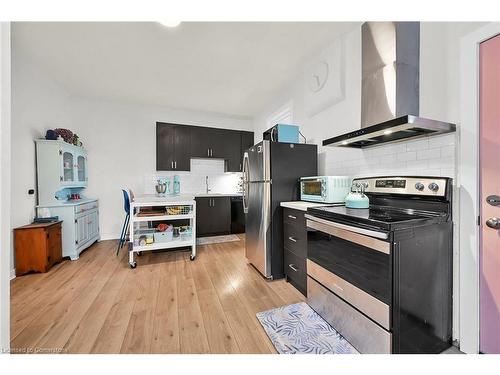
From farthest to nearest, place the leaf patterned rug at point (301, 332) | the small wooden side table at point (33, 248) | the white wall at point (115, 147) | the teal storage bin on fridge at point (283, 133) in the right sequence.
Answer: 1. the white wall at point (115, 147)
2. the teal storage bin on fridge at point (283, 133)
3. the small wooden side table at point (33, 248)
4. the leaf patterned rug at point (301, 332)

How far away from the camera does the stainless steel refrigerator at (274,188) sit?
91.6 inches

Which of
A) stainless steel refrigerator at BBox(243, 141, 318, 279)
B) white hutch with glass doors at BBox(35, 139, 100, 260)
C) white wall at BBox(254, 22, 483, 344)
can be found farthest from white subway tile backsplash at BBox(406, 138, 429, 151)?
white hutch with glass doors at BBox(35, 139, 100, 260)

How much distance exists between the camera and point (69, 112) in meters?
3.71

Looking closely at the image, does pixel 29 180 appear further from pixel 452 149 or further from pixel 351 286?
pixel 452 149

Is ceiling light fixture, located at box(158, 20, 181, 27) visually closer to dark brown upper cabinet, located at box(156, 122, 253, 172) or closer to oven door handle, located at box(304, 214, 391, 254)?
oven door handle, located at box(304, 214, 391, 254)

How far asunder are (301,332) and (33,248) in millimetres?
3222

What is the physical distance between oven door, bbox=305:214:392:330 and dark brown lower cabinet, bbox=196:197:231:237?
2.86 meters

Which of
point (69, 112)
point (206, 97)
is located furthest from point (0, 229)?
point (69, 112)

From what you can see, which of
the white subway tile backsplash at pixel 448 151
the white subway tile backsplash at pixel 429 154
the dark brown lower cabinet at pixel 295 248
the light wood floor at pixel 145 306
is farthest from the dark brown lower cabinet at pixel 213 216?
the white subway tile backsplash at pixel 448 151

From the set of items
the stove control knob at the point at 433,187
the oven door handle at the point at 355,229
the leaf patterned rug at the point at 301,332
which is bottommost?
the leaf patterned rug at the point at 301,332

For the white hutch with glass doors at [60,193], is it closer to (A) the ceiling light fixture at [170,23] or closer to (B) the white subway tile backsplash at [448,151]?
(A) the ceiling light fixture at [170,23]

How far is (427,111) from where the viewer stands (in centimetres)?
152

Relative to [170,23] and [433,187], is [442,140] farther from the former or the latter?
[170,23]

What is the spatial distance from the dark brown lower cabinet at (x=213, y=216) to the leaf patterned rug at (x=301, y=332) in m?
2.69
